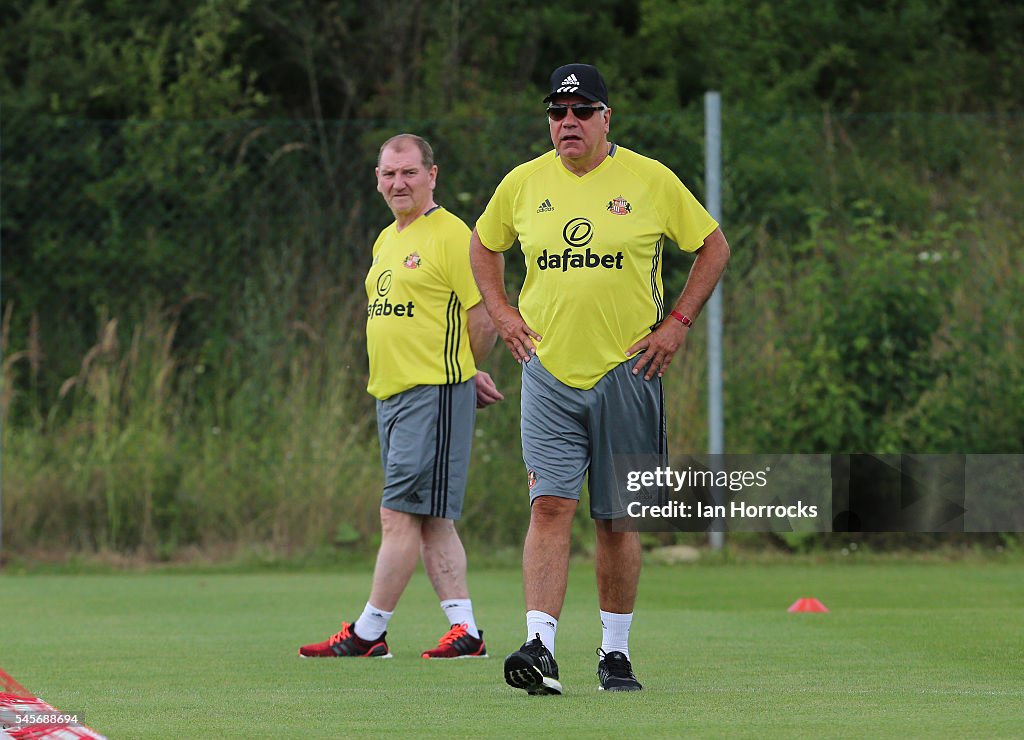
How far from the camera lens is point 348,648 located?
673 cm

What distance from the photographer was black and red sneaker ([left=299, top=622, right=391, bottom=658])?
22.0 feet

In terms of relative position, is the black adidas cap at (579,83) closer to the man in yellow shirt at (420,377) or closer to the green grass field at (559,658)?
the man in yellow shirt at (420,377)

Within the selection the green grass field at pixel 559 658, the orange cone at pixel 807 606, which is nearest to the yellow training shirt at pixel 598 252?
the green grass field at pixel 559 658

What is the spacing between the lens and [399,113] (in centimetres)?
1770

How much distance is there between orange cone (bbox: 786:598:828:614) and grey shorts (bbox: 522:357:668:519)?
277cm

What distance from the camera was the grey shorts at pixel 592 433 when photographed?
18.4 ft

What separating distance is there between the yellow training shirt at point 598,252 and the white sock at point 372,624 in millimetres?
1604

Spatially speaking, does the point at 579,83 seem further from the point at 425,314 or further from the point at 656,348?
the point at 425,314

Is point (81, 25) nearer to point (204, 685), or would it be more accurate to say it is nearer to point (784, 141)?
point (784, 141)

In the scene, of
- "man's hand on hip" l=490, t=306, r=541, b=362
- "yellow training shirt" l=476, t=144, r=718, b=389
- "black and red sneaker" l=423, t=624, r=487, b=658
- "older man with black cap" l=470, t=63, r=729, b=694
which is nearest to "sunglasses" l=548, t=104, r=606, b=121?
"older man with black cap" l=470, t=63, r=729, b=694

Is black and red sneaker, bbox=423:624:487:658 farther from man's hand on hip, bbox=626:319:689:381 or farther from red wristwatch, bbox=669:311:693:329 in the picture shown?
red wristwatch, bbox=669:311:693:329

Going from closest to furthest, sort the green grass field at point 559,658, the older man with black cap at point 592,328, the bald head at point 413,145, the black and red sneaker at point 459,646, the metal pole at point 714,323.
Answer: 1. the green grass field at point 559,658
2. the older man with black cap at point 592,328
3. the black and red sneaker at point 459,646
4. the bald head at point 413,145
5. the metal pole at point 714,323

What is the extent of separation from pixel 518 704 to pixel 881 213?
21.8ft

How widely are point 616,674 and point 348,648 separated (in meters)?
1.53
